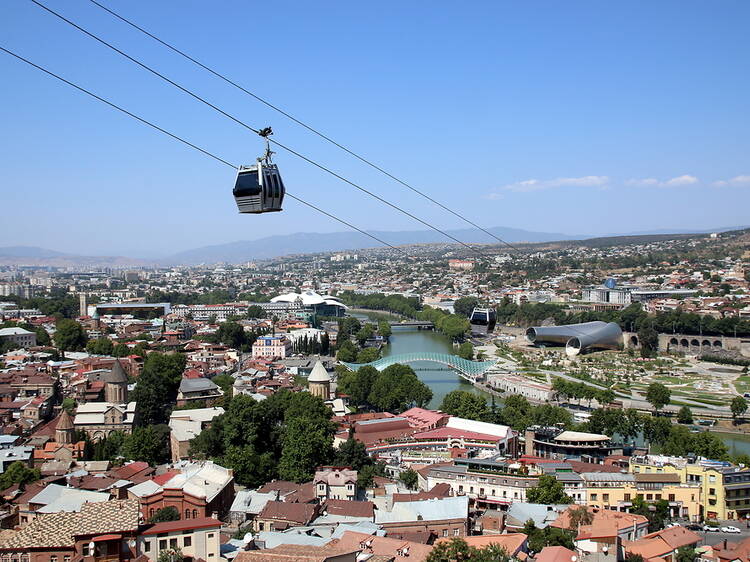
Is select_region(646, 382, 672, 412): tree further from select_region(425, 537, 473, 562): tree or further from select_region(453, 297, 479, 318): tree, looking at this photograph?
select_region(453, 297, 479, 318): tree

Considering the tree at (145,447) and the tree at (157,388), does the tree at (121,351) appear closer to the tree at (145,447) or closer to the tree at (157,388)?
the tree at (157,388)

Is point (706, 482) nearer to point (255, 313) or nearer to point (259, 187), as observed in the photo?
point (259, 187)

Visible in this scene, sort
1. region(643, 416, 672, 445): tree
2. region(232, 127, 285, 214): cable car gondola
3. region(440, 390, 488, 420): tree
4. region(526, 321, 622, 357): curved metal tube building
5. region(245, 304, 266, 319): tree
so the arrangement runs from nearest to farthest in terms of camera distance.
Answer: region(232, 127, 285, 214): cable car gondola → region(643, 416, 672, 445): tree → region(440, 390, 488, 420): tree → region(526, 321, 622, 357): curved metal tube building → region(245, 304, 266, 319): tree

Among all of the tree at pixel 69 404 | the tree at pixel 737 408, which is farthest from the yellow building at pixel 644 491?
the tree at pixel 69 404

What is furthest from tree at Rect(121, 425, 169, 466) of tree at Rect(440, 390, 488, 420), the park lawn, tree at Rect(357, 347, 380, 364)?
the park lawn

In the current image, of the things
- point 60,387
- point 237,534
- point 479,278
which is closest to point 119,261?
point 479,278

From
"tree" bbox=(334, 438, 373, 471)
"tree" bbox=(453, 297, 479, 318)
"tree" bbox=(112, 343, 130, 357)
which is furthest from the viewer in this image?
"tree" bbox=(453, 297, 479, 318)

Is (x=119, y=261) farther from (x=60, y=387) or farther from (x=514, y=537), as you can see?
(x=514, y=537)
